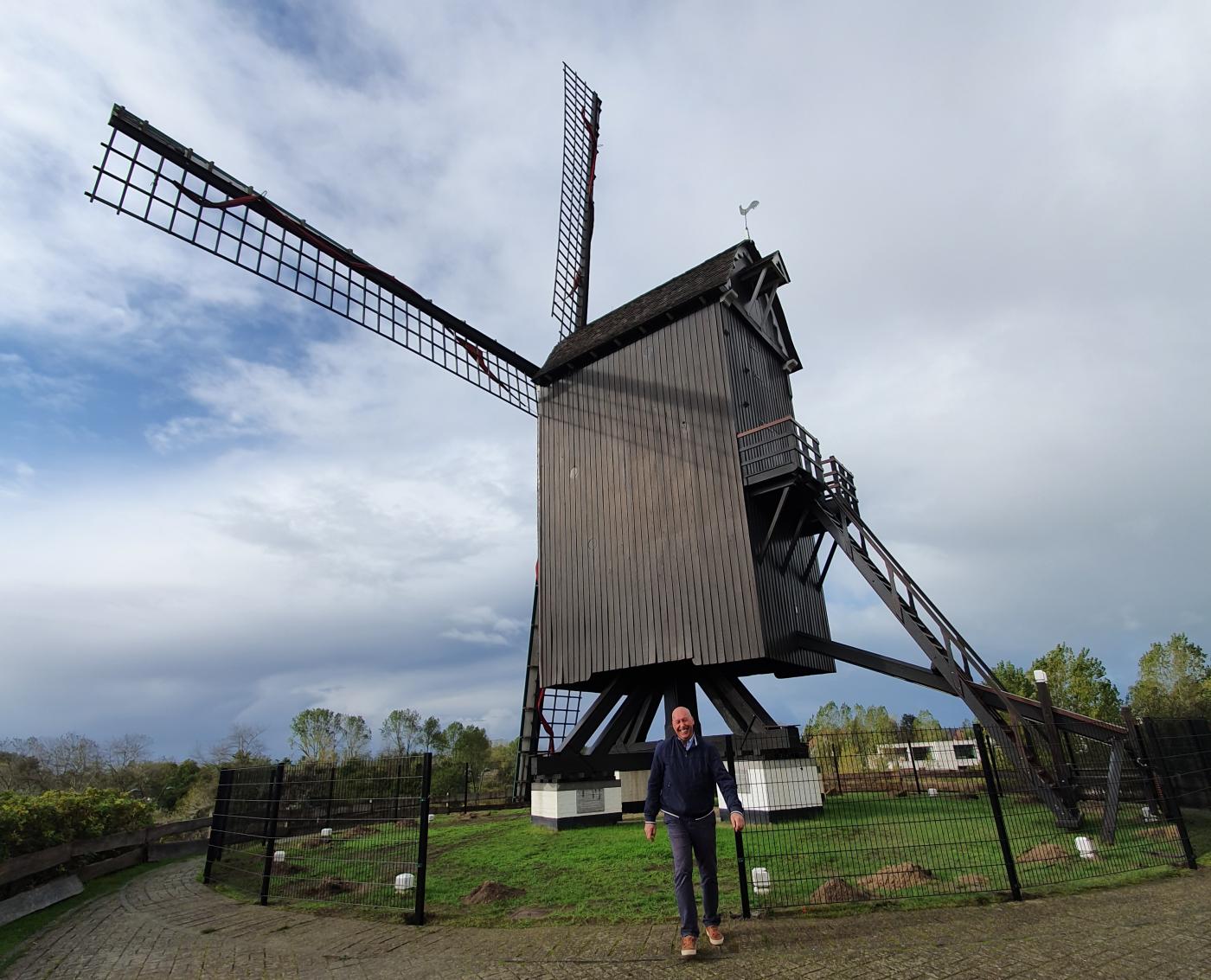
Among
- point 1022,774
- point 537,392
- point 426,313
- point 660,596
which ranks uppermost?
point 426,313

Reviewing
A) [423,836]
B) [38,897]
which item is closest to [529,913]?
[423,836]

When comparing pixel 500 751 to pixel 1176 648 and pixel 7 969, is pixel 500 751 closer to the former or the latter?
pixel 1176 648

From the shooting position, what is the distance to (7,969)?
5.60 m

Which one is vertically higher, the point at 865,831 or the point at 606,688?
the point at 606,688

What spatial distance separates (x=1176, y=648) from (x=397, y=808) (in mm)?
42377

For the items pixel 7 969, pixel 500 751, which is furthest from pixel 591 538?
pixel 500 751

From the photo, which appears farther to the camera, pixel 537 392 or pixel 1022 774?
pixel 537 392

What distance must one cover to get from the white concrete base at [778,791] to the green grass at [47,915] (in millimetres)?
9869

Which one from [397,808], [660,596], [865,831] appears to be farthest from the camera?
[660,596]

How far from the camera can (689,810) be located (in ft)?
16.6

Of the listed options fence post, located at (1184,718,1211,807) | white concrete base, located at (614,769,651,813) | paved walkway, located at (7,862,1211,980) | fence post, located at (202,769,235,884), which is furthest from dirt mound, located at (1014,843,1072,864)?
fence post, located at (202,769,235,884)

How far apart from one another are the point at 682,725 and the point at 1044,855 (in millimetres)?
5674

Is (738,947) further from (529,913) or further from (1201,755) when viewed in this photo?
(1201,755)

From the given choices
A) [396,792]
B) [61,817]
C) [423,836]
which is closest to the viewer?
[423,836]
